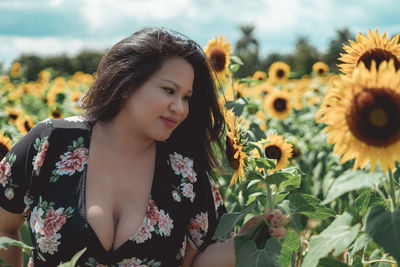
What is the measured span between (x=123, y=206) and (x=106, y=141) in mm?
272

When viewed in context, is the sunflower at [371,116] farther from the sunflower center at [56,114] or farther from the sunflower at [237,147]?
the sunflower center at [56,114]

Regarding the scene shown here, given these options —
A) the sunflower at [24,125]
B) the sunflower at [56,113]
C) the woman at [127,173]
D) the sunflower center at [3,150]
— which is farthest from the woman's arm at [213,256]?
the sunflower at [56,113]

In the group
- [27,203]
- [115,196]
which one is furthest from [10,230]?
[115,196]

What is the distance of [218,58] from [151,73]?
57.9 inches

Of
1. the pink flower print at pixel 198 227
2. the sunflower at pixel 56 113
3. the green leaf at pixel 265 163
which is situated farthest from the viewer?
the sunflower at pixel 56 113

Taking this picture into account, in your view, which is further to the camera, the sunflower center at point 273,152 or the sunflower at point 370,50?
the sunflower center at point 273,152

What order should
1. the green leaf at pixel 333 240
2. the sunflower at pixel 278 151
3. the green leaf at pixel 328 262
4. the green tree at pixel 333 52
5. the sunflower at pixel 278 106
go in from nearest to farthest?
the green leaf at pixel 333 240 < the green leaf at pixel 328 262 < the sunflower at pixel 278 151 < the sunflower at pixel 278 106 < the green tree at pixel 333 52

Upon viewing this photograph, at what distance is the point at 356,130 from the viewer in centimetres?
109

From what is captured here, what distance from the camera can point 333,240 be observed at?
118 cm

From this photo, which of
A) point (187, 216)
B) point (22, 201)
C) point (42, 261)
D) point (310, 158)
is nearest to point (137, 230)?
point (187, 216)

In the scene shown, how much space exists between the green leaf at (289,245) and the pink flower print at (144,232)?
1.59 ft

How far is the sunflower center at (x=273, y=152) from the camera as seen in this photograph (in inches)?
86.0

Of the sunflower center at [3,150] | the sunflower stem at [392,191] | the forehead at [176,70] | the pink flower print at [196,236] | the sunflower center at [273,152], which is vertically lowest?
the pink flower print at [196,236]

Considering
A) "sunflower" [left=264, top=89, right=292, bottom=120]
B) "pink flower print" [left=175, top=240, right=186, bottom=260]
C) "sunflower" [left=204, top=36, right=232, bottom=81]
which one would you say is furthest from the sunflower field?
"sunflower" [left=264, top=89, right=292, bottom=120]
